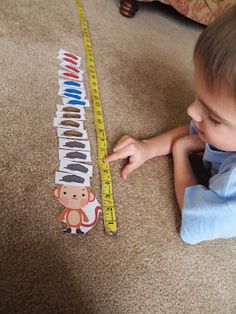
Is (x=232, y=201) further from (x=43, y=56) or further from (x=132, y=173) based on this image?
(x=43, y=56)

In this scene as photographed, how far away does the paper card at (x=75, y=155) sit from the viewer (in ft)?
3.03

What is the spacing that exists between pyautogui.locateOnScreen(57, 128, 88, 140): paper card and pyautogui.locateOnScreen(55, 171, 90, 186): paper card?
139mm

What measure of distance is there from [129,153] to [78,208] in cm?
23

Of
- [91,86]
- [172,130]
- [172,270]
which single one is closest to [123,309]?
[172,270]

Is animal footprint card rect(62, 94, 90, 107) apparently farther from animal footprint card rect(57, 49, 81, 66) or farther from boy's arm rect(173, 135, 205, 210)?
boy's arm rect(173, 135, 205, 210)

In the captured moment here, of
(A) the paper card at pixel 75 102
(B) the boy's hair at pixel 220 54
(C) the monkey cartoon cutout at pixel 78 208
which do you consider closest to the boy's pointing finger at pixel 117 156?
(C) the monkey cartoon cutout at pixel 78 208

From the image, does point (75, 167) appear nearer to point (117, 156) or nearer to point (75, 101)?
point (117, 156)

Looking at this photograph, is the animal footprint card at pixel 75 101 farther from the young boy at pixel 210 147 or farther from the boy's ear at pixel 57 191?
the boy's ear at pixel 57 191

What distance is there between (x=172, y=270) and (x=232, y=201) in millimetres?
209

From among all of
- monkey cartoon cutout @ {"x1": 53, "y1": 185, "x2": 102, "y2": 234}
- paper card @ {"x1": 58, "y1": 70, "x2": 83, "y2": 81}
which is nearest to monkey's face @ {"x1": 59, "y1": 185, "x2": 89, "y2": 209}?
monkey cartoon cutout @ {"x1": 53, "y1": 185, "x2": 102, "y2": 234}

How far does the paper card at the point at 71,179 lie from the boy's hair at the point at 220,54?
39cm

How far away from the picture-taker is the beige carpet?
2.30 feet

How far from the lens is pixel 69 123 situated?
3.34ft

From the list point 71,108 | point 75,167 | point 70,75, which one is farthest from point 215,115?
point 70,75
